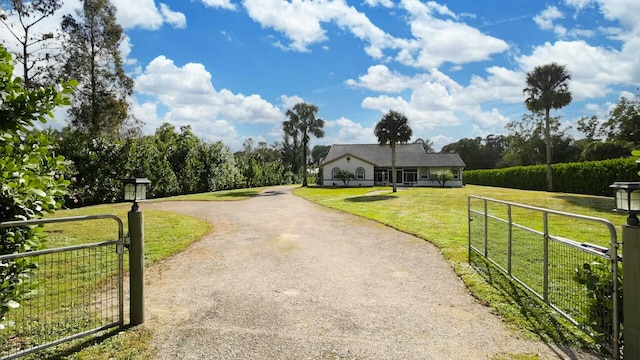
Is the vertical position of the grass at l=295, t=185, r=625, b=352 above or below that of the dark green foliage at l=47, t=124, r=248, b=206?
below

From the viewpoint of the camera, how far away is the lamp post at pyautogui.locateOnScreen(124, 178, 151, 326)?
3.88 metres

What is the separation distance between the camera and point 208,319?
4.00 meters

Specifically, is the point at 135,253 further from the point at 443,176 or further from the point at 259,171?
the point at 443,176

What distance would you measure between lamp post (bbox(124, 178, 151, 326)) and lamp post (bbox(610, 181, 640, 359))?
4.76 meters

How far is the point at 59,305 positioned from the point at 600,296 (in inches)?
246

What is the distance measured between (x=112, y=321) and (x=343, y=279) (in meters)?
3.30

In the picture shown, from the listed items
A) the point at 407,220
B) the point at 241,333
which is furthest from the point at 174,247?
the point at 407,220

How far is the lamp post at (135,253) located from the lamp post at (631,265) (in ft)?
15.6

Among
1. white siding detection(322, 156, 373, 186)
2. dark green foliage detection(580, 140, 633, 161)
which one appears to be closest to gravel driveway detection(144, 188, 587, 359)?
A: white siding detection(322, 156, 373, 186)

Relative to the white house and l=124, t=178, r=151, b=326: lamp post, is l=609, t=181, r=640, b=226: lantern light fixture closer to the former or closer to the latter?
l=124, t=178, r=151, b=326: lamp post

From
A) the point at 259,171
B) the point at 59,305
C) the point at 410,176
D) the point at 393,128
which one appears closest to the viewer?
the point at 59,305

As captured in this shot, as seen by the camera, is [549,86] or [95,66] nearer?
[95,66]

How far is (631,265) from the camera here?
9.04ft

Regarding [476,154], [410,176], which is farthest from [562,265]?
[476,154]
